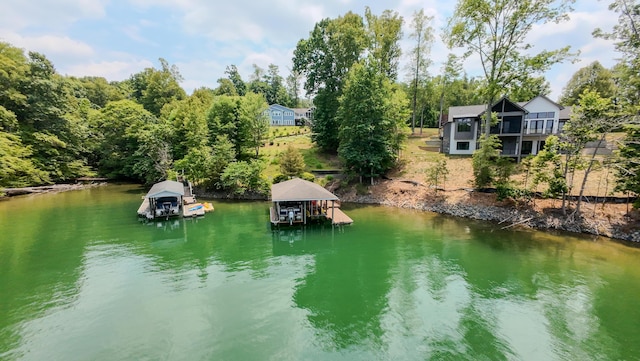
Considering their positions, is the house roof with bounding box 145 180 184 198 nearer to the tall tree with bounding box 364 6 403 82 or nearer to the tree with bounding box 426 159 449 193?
the tree with bounding box 426 159 449 193

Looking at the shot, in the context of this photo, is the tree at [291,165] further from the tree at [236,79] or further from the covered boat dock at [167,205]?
the tree at [236,79]

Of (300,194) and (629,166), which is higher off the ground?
(629,166)

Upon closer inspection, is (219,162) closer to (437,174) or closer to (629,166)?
(437,174)

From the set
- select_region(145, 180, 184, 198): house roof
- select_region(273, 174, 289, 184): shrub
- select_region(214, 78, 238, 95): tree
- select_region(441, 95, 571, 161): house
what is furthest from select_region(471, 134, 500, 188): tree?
select_region(214, 78, 238, 95): tree

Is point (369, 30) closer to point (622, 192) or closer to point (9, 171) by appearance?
point (622, 192)

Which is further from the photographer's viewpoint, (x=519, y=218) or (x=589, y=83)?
(x=589, y=83)

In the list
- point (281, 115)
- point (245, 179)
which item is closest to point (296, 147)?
point (245, 179)
